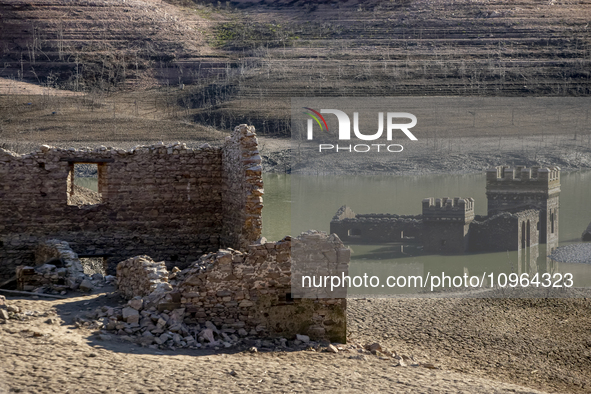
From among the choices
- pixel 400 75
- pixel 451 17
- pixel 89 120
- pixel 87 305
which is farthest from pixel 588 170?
pixel 87 305

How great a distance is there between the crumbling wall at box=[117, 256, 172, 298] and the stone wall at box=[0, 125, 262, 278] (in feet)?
5.85

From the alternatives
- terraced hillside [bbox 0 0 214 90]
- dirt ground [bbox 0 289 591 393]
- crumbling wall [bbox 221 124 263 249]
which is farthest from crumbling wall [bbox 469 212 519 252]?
terraced hillside [bbox 0 0 214 90]

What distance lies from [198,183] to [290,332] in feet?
11.3

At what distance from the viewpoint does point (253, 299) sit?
673 cm

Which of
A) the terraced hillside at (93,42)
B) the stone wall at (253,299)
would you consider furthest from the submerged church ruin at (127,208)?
the terraced hillside at (93,42)

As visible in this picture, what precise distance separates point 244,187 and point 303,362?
115 inches

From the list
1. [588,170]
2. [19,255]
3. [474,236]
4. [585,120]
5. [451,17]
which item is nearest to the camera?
[19,255]

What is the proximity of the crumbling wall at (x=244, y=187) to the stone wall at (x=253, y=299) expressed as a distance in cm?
177

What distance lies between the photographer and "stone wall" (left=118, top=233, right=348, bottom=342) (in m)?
6.59

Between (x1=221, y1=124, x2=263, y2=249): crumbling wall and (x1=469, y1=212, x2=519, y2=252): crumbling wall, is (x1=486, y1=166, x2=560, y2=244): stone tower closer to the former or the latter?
(x1=469, y1=212, x2=519, y2=252): crumbling wall

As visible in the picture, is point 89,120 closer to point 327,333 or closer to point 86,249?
point 86,249

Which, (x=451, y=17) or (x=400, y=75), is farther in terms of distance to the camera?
(x=451, y=17)

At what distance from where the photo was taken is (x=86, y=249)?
962 centimetres

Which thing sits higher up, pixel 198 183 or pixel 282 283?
pixel 198 183
